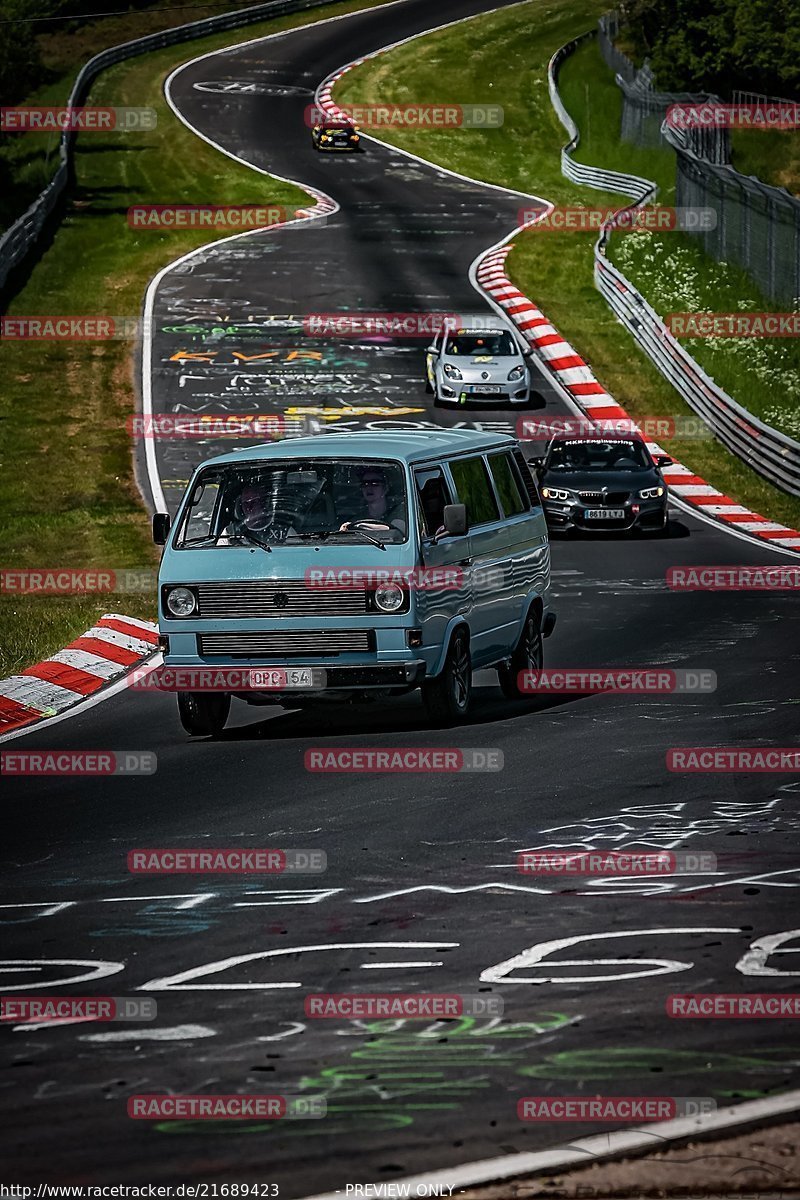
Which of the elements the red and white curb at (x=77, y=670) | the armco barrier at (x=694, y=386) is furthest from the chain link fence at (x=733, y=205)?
the red and white curb at (x=77, y=670)

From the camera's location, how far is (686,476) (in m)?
33.3

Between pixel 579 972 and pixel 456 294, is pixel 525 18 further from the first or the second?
pixel 579 972

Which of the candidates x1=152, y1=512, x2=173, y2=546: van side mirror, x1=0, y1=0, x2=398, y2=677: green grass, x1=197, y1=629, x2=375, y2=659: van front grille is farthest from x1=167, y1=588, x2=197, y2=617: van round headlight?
x1=0, y1=0, x2=398, y2=677: green grass

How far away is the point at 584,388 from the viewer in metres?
39.6

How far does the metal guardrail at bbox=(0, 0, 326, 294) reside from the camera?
47750 mm

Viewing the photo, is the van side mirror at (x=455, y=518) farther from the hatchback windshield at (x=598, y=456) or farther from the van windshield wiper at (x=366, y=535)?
the hatchback windshield at (x=598, y=456)

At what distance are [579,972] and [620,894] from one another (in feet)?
4.76

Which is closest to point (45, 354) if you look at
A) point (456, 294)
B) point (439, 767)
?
point (456, 294)

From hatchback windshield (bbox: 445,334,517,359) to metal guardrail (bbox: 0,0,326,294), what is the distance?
41.3ft

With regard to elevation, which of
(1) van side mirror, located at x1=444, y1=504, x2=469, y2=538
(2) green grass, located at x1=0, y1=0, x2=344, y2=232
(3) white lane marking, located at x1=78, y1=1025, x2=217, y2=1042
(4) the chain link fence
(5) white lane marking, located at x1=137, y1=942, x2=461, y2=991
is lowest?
(5) white lane marking, located at x1=137, y1=942, x2=461, y2=991

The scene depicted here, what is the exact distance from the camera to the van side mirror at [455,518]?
1400 cm

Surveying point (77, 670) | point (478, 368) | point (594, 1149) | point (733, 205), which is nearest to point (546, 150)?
point (733, 205)

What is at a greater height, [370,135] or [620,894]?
[370,135]

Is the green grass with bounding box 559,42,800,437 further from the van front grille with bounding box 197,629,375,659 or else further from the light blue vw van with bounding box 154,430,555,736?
the van front grille with bounding box 197,629,375,659
